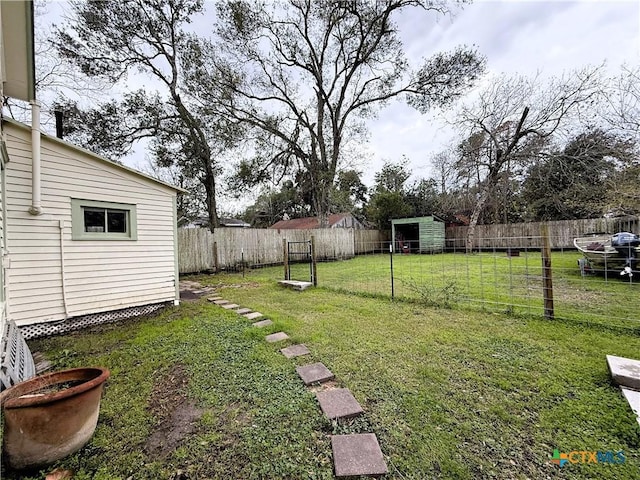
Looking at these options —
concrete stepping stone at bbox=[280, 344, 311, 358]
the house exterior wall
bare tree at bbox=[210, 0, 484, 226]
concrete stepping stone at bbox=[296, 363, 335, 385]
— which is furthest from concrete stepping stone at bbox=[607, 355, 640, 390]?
bare tree at bbox=[210, 0, 484, 226]

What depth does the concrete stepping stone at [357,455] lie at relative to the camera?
1365mm

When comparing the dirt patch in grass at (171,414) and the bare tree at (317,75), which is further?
the bare tree at (317,75)

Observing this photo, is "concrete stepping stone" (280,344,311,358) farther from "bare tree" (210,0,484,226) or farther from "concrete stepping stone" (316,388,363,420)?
"bare tree" (210,0,484,226)

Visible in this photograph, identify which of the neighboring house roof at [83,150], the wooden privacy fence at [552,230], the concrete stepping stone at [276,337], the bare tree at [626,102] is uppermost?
the bare tree at [626,102]

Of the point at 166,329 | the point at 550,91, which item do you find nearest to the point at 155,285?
the point at 166,329

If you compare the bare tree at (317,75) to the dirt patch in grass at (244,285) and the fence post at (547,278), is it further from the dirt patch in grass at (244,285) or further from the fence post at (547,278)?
the fence post at (547,278)

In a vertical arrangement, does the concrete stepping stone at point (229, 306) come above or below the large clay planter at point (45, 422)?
below

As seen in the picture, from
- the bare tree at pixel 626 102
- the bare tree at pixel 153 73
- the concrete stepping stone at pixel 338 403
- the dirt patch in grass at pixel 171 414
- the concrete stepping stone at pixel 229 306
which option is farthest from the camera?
the bare tree at pixel 153 73

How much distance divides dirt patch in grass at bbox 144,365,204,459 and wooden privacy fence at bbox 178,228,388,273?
6.74 m

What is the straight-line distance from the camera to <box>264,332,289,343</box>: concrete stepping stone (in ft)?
10.4

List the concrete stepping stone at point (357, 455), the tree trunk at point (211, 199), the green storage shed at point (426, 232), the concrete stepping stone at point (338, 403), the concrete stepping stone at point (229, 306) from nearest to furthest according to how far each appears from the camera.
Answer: the concrete stepping stone at point (357, 455), the concrete stepping stone at point (338, 403), the concrete stepping stone at point (229, 306), the tree trunk at point (211, 199), the green storage shed at point (426, 232)

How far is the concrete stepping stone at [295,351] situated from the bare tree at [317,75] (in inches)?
421

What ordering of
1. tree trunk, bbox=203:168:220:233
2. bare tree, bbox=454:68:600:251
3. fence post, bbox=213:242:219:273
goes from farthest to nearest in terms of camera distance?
1. tree trunk, bbox=203:168:220:233
2. bare tree, bbox=454:68:600:251
3. fence post, bbox=213:242:219:273

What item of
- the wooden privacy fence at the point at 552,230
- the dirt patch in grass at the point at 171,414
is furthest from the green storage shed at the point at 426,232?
the dirt patch in grass at the point at 171,414
